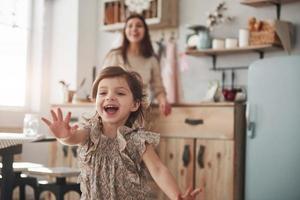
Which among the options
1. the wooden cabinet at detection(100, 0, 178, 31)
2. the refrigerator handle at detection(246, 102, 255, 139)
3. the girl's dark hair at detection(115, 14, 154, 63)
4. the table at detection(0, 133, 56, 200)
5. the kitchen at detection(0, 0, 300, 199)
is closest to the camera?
the table at detection(0, 133, 56, 200)

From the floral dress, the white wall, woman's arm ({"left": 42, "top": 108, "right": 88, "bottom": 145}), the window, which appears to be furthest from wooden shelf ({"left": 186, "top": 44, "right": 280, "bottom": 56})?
woman's arm ({"left": 42, "top": 108, "right": 88, "bottom": 145})

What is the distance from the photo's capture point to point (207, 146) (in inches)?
140

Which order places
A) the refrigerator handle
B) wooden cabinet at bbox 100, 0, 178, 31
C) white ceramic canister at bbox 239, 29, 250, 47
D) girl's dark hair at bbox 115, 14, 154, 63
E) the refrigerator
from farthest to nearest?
wooden cabinet at bbox 100, 0, 178, 31 → white ceramic canister at bbox 239, 29, 250, 47 → girl's dark hair at bbox 115, 14, 154, 63 → the refrigerator handle → the refrigerator

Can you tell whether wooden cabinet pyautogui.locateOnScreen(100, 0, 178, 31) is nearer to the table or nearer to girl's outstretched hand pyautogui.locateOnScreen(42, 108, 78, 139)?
the table

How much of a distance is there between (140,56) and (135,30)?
0.20 m

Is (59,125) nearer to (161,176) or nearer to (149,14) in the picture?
(161,176)

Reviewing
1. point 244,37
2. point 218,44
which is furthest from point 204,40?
point 244,37

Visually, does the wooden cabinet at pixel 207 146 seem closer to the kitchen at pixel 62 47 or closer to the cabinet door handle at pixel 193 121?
the cabinet door handle at pixel 193 121

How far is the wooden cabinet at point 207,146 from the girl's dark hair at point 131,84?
1.81 m

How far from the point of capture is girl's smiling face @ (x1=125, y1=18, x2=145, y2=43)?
3.65 metres

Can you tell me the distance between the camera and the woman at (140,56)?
3650 millimetres

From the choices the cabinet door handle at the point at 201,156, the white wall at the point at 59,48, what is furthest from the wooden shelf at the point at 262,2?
the white wall at the point at 59,48

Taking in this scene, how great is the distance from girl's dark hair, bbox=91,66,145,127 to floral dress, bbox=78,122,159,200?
0.09m

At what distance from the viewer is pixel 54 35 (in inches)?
203
